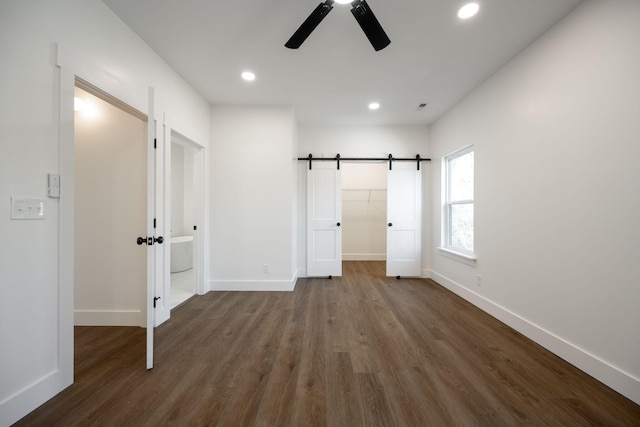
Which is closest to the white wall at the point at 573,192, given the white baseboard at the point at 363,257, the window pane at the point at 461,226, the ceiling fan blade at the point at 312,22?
the window pane at the point at 461,226

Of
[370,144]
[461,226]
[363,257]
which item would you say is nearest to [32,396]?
[461,226]

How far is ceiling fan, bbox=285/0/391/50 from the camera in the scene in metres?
1.46

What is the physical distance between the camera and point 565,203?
6.17 ft

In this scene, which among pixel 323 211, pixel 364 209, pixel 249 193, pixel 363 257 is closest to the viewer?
pixel 249 193

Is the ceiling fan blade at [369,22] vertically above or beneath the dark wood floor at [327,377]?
above

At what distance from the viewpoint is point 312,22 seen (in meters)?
1.57

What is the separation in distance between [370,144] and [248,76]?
2298 millimetres

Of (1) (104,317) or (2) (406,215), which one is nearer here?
(1) (104,317)

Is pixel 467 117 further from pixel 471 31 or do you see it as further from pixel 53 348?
pixel 53 348

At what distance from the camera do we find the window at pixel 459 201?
3.27 metres

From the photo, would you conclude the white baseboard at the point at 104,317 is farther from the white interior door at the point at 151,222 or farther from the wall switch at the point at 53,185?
the wall switch at the point at 53,185

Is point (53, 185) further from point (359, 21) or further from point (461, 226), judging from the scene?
point (461, 226)

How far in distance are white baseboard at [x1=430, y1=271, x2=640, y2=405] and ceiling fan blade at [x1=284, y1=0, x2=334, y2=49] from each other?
2885 mm

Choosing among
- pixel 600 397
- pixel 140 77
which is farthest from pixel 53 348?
pixel 600 397
